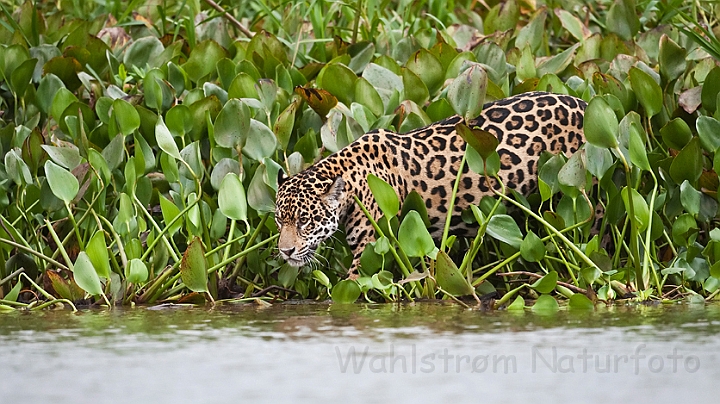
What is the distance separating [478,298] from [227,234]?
1819 millimetres

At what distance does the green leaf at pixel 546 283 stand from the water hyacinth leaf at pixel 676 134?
1.46 m

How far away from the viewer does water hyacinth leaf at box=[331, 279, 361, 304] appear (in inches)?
242

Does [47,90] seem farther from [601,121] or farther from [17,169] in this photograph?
[601,121]

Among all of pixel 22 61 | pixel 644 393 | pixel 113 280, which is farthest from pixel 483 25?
pixel 644 393

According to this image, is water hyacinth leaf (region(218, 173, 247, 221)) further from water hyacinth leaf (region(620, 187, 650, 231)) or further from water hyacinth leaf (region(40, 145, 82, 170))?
water hyacinth leaf (region(620, 187, 650, 231))

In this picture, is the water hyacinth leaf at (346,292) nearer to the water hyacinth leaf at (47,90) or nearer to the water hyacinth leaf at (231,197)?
the water hyacinth leaf at (231,197)

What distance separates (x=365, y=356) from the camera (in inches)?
177

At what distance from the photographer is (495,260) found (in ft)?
23.1

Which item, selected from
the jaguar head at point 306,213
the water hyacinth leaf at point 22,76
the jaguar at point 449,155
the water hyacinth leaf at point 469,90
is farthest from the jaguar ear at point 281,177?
the water hyacinth leaf at point 22,76

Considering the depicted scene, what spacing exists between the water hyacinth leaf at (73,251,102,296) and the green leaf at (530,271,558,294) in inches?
89.1

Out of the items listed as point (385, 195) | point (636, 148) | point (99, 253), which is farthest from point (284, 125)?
point (636, 148)

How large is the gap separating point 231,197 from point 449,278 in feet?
4.36

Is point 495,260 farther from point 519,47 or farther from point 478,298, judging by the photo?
point 519,47

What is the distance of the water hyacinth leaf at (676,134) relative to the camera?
262 inches
